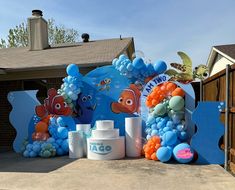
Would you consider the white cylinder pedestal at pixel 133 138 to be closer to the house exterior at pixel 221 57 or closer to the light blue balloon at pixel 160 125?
the light blue balloon at pixel 160 125

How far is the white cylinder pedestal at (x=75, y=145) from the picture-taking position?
27.3 ft

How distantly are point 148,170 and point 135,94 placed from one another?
10.3 ft

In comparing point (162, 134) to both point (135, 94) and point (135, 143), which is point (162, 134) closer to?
point (135, 143)

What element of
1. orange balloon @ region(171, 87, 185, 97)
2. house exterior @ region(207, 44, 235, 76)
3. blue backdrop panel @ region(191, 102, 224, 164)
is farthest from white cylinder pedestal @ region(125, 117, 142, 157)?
house exterior @ region(207, 44, 235, 76)

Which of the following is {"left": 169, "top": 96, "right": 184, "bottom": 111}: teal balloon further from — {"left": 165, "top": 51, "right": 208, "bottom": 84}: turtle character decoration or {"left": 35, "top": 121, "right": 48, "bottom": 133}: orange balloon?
{"left": 35, "top": 121, "right": 48, "bottom": 133}: orange balloon

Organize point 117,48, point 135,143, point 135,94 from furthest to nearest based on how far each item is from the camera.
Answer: point 117,48 → point 135,94 → point 135,143

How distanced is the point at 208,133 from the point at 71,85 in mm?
4462

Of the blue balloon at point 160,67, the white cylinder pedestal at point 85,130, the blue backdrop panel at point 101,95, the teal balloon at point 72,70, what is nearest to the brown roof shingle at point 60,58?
the blue backdrop panel at point 101,95

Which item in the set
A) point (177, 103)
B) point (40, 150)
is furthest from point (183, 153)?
point (40, 150)

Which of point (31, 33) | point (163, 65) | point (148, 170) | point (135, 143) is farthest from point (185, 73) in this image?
point (31, 33)

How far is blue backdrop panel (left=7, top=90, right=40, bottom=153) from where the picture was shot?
31.6ft

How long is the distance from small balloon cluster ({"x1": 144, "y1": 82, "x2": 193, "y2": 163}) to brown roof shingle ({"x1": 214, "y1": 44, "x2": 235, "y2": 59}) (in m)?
11.1

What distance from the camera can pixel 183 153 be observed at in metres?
7.08

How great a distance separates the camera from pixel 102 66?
396 inches
